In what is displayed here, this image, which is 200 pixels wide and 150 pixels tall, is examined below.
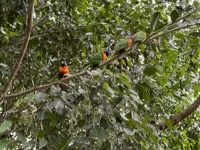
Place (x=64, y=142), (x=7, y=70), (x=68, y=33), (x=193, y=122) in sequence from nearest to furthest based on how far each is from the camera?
(x=64, y=142) → (x=7, y=70) → (x=68, y=33) → (x=193, y=122)

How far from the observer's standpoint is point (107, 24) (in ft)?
6.41

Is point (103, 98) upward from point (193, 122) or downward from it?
upward

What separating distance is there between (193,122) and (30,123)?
1.54 meters

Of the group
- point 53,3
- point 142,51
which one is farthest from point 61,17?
point 142,51

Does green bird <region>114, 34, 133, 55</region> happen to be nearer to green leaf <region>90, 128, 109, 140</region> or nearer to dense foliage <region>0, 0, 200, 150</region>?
dense foliage <region>0, 0, 200, 150</region>

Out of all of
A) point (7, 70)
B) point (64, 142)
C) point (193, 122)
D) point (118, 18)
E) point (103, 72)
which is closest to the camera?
point (64, 142)

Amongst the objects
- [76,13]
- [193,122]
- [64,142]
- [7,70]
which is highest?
[76,13]

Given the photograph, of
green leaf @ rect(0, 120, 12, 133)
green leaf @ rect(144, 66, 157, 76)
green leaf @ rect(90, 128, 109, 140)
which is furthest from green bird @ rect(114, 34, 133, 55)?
green leaf @ rect(0, 120, 12, 133)

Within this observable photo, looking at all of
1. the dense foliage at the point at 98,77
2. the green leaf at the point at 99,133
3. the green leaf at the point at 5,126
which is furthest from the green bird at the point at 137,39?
the green leaf at the point at 5,126

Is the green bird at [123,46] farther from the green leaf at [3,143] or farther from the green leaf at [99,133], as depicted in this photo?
the green leaf at [3,143]

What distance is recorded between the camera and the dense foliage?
107cm

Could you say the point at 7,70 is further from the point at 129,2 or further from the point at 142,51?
the point at 129,2

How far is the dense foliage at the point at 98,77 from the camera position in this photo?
1070 mm

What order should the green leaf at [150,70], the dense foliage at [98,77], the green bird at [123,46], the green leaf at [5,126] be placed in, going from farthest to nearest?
the green bird at [123,46], the green leaf at [150,70], the dense foliage at [98,77], the green leaf at [5,126]
